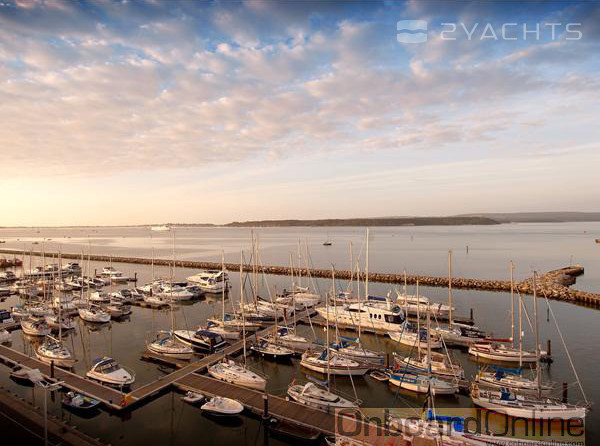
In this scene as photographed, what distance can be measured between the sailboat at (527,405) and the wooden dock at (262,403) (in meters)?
9.48

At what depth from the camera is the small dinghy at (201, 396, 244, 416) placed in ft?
68.0

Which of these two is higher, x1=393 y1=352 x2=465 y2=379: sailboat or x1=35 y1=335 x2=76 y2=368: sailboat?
x1=35 y1=335 x2=76 y2=368: sailboat

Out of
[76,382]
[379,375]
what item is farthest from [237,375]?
[76,382]

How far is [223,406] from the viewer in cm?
2097

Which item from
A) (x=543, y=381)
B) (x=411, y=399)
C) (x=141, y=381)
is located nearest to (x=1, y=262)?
(x=141, y=381)

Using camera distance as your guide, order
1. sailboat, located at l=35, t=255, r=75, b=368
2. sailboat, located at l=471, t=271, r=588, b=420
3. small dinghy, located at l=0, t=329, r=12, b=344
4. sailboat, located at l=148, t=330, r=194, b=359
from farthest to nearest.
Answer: small dinghy, located at l=0, t=329, r=12, b=344 → sailboat, located at l=148, t=330, r=194, b=359 → sailboat, located at l=35, t=255, r=75, b=368 → sailboat, located at l=471, t=271, r=588, b=420

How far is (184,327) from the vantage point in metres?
40.5

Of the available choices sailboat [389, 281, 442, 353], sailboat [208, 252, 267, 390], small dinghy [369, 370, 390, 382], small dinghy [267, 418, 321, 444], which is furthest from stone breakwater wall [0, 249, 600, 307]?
small dinghy [267, 418, 321, 444]

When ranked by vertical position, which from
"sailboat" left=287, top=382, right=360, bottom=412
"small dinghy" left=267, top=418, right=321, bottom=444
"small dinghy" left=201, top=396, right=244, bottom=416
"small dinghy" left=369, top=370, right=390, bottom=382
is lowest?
"small dinghy" left=369, top=370, right=390, bottom=382

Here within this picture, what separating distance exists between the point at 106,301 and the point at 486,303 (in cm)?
5160

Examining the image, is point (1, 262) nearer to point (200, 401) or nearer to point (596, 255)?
point (200, 401)

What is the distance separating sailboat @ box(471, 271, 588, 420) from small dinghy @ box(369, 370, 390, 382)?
19.1 ft

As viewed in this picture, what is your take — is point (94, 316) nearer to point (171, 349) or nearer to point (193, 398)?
point (171, 349)

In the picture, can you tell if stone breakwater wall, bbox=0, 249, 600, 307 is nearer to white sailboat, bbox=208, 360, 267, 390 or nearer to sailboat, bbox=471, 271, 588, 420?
sailboat, bbox=471, 271, 588, 420
